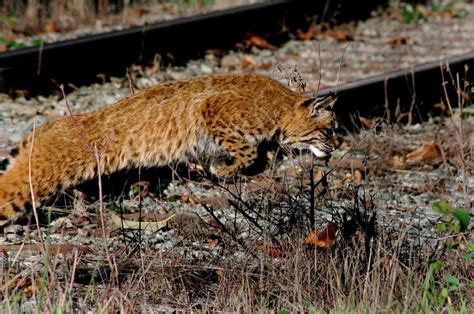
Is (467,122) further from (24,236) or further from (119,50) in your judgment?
(24,236)

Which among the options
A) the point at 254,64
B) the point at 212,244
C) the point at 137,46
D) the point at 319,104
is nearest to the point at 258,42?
the point at 254,64

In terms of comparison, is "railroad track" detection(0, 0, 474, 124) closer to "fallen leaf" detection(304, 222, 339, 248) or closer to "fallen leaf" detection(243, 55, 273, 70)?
"fallen leaf" detection(243, 55, 273, 70)

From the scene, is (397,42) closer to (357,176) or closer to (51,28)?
(51,28)

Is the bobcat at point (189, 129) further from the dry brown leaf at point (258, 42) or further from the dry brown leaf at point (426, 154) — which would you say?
the dry brown leaf at point (258, 42)

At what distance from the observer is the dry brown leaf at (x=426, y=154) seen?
7.36m

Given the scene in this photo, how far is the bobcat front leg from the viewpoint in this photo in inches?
269

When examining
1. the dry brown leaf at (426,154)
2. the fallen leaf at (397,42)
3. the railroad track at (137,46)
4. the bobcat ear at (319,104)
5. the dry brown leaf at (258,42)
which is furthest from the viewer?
the fallen leaf at (397,42)

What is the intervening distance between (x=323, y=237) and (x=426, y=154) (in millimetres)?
2432

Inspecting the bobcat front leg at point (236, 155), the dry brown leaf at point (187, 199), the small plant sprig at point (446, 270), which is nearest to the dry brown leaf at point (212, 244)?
the dry brown leaf at point (187, 199)

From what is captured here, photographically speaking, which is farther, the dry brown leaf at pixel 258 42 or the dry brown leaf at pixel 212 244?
the dry brown leaf at pixel 258 42

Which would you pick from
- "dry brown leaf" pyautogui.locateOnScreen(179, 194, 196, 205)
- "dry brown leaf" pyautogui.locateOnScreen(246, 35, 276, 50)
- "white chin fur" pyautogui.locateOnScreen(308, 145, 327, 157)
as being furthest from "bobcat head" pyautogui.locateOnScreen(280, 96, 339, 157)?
Result: "dry brown leaf" pyautogui.locateOnScreen(246, 35, 276, 50)

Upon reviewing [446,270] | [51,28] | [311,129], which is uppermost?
[446,270]

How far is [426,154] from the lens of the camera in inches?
291

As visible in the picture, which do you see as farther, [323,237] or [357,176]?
[357,176]
